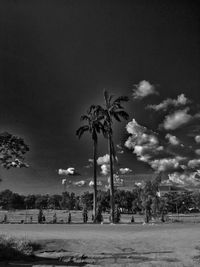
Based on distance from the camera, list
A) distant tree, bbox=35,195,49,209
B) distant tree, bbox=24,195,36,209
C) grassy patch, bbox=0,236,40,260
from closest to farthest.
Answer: grassy patch, bbox=0,236,40,260
distant tree, bbox=24,195,36,209
distant tree, bbox=35,195,49,209

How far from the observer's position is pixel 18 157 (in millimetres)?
15789

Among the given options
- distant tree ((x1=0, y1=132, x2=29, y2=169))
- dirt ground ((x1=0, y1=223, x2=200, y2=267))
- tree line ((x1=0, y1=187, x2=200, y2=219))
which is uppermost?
tree line ((x1=0, y1=187, x2=200, y2=219))

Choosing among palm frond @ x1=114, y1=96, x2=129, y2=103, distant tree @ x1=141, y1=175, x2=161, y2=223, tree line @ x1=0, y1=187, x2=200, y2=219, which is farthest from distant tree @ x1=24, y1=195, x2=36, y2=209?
palm frond @ x1=114, y1=96, x2=129, y2=103

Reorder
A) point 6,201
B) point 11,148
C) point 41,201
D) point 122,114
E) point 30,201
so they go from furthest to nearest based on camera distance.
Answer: point 30,201
point 41,201
point 6,201
point 122,114
point 11,148

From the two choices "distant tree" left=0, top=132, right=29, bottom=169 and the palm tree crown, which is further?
the palm tree crown

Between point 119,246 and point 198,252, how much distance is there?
146 inches

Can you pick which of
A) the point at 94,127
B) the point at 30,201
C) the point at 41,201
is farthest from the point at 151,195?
the point at 30,201

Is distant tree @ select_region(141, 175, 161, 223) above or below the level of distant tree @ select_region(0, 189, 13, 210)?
below

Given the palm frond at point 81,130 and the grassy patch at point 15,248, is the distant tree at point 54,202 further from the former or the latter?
the grassy patch at point 15,248

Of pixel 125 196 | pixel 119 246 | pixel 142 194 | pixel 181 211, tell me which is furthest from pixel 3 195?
pixel 119 246

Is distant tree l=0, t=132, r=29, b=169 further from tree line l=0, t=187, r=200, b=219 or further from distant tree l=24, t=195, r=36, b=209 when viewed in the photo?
distant tree l=24, t=195, r=36, b=209

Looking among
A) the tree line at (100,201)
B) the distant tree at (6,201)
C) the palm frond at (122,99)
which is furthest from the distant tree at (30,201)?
the palm frond at (122,99)

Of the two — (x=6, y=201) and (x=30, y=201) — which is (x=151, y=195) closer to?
(x=6, y=201)

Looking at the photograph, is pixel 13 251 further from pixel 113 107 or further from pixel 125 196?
pixel 125 196
